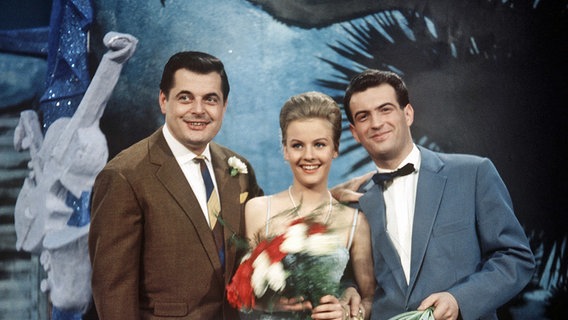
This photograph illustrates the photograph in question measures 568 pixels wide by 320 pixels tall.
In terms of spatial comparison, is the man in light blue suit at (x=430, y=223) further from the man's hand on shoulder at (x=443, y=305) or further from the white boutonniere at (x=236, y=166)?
the white boutonniere at (x=236, y=166)

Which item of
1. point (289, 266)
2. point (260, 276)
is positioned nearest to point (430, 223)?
point (289, 266)

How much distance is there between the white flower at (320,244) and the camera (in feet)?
7.92

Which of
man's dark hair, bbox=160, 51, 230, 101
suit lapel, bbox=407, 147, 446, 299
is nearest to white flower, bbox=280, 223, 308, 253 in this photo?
suit lapel, bbox=407, 147, 446, 299

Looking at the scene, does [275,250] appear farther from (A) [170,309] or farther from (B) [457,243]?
(B) [457,243]

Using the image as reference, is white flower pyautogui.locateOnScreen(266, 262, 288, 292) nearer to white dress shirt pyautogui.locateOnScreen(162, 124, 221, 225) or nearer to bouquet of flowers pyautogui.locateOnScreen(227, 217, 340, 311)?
bouquet of flowers pyautogui.locateOnScreen(227, 217, 340, 311)

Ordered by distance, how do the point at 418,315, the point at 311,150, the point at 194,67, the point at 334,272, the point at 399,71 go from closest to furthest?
1. the point at 334,272
2. the point at 418,315
3. the point at 311,150
4. the point at 194,67
5. the point at 399,71

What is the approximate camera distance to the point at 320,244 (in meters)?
2.43

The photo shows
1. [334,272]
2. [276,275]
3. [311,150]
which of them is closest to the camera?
[276,275]

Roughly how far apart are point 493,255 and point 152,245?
64.5 inches

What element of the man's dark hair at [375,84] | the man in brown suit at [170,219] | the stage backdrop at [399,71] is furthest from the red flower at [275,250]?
the stage backdrop at [399,71]

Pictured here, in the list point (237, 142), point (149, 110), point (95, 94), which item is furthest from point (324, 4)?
point (95, 94)

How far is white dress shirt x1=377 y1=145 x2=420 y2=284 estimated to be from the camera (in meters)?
3.04

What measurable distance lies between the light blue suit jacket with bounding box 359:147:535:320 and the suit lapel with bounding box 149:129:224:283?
2.69ft

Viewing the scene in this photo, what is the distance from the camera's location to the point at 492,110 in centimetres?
358
